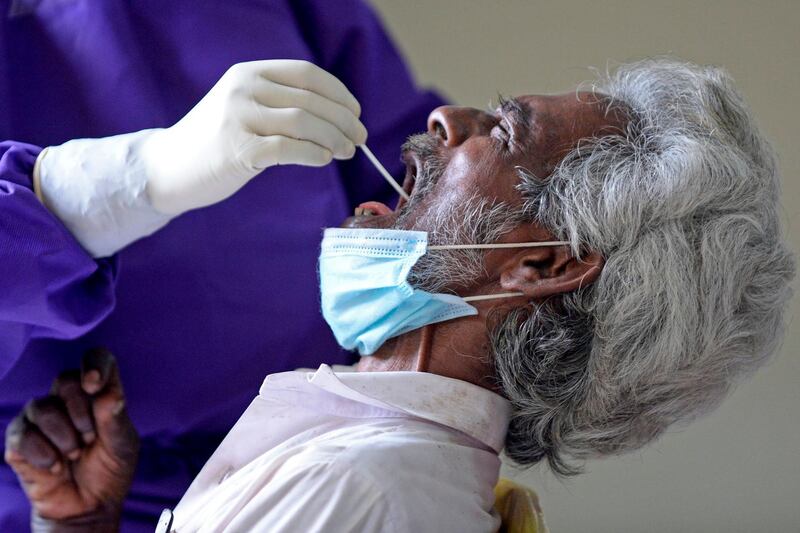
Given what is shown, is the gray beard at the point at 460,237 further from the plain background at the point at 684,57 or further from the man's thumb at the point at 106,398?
the plain background at the point at 684,57

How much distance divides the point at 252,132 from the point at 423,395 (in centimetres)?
45

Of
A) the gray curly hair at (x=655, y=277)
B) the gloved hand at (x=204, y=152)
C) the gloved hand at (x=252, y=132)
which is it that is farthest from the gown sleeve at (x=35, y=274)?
the gray curly hair at (x=655, y=277)

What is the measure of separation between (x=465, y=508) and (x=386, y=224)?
1.40 feet

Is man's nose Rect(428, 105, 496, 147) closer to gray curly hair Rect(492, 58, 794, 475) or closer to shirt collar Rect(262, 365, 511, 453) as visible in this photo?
gray curly hair Rect(492, 58, 794, 475)

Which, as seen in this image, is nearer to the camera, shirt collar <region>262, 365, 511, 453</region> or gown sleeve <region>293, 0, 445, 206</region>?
shirt collar <region>262, 365, 511, 453</region>

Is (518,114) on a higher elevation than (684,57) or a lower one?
higher

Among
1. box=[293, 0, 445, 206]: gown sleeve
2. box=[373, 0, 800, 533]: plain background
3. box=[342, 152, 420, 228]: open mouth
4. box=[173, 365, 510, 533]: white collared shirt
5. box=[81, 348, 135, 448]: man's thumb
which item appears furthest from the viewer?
box=[373, 0, 800, 533]: plain background

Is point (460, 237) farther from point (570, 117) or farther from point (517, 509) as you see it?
point (517, 509)

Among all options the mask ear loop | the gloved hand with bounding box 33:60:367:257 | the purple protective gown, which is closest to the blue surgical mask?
the mask ear loop

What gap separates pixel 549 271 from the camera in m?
1.33

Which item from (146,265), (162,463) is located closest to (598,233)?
(146,265)

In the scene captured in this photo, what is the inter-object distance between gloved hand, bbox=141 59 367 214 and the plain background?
1138 millimetres

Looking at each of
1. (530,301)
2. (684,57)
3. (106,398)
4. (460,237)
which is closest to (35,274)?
(106,398)

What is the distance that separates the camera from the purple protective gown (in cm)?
159
